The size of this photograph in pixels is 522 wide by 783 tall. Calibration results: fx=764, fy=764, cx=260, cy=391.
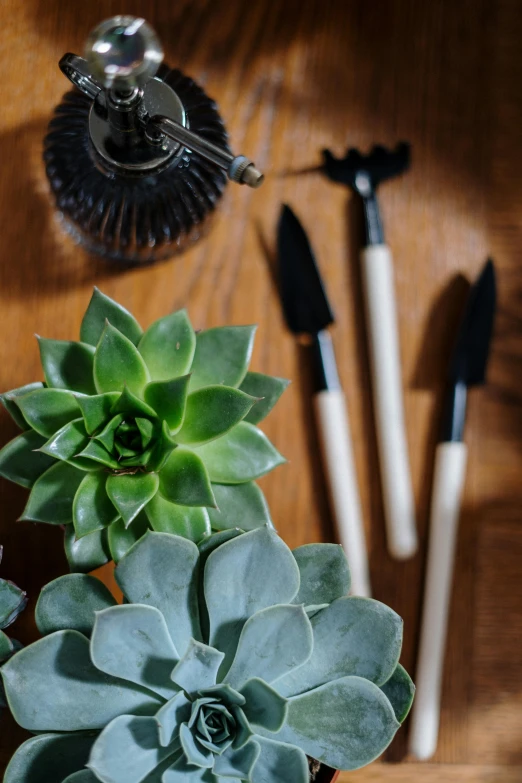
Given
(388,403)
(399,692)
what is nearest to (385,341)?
(388,403)

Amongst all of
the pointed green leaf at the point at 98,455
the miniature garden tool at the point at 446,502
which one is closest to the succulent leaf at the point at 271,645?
the pointed green leaf at the point at 98,455

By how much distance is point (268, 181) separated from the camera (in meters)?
0.55

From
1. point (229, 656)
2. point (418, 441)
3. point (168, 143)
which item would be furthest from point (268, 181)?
point (229, 656)

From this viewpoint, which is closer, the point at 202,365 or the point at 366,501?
the point at 202,365

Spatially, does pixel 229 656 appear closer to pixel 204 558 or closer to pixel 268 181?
pixel 204 558

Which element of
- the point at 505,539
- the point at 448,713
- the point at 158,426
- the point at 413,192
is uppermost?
the point at 413,192

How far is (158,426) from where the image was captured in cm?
38

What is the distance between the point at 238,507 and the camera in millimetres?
407

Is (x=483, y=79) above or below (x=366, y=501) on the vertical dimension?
above

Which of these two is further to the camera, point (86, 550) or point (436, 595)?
point (436, 595)

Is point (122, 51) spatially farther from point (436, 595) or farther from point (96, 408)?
point (436, 595)

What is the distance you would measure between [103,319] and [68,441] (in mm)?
69

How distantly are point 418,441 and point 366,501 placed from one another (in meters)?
0.06

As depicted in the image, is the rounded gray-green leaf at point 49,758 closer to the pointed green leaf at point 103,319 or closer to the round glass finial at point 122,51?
the pointed green leaf at point 103,319
